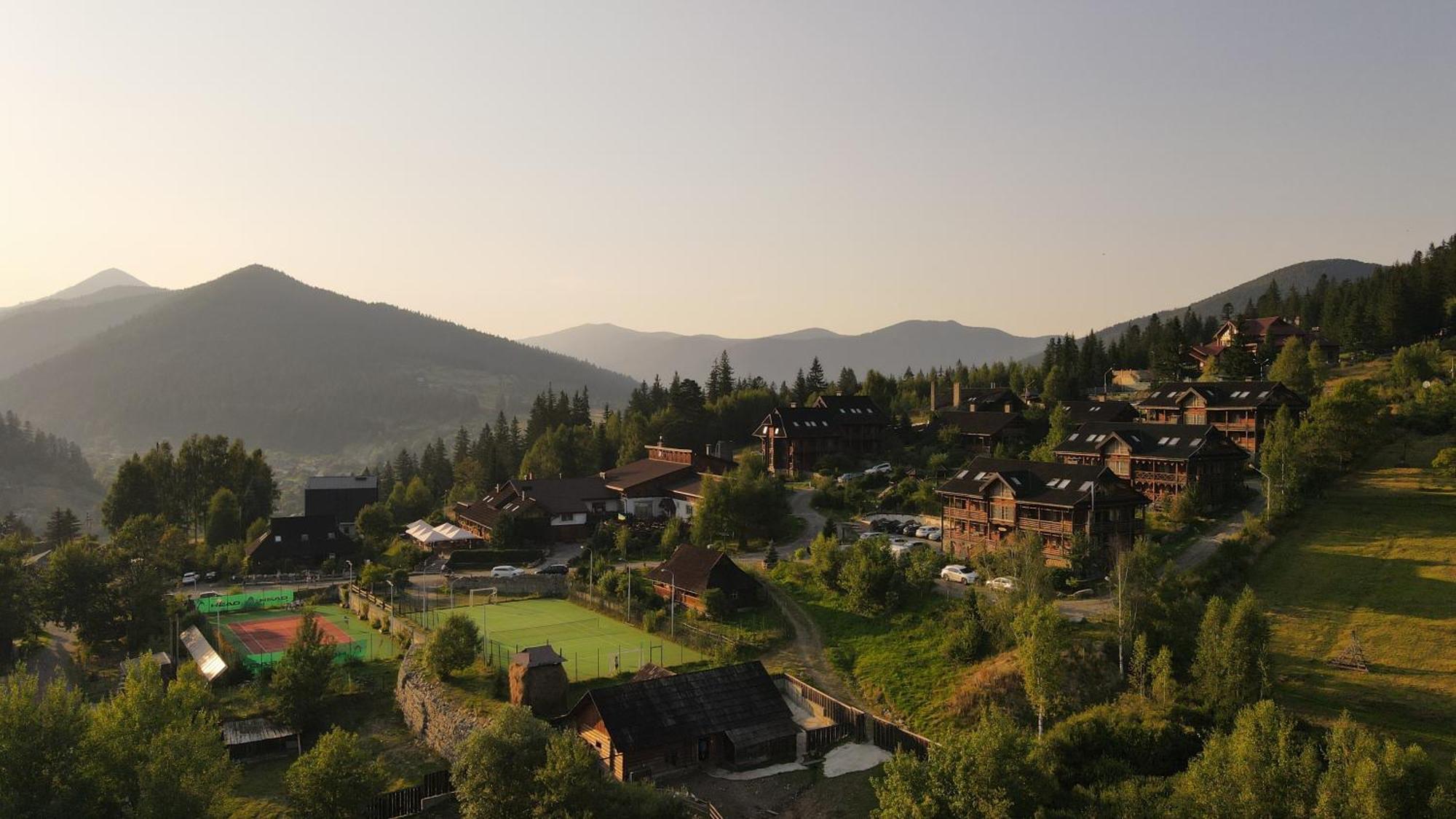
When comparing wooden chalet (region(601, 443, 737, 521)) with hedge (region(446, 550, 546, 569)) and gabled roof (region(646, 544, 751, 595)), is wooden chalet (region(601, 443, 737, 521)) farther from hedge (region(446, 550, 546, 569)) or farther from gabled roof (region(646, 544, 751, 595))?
gabled roof (region(646, 544, 751, 595))

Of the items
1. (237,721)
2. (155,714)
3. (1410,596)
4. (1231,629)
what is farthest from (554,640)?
(1410,596)

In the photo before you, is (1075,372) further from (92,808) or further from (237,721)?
(92,808)

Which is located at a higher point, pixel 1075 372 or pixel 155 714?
pixel 1075 372

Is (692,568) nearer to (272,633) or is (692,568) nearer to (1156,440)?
(272,633)

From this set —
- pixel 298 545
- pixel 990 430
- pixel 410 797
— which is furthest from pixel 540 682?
pixel 990 430

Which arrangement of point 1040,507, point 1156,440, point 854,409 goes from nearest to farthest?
1. point 1040,507
2. point 1156,440
3. point 854,409

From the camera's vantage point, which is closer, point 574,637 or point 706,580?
point 574,637

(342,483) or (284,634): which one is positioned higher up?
(342,483)

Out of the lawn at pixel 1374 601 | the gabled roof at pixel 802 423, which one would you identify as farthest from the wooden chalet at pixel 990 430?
the lawn at pixel 1374 601
